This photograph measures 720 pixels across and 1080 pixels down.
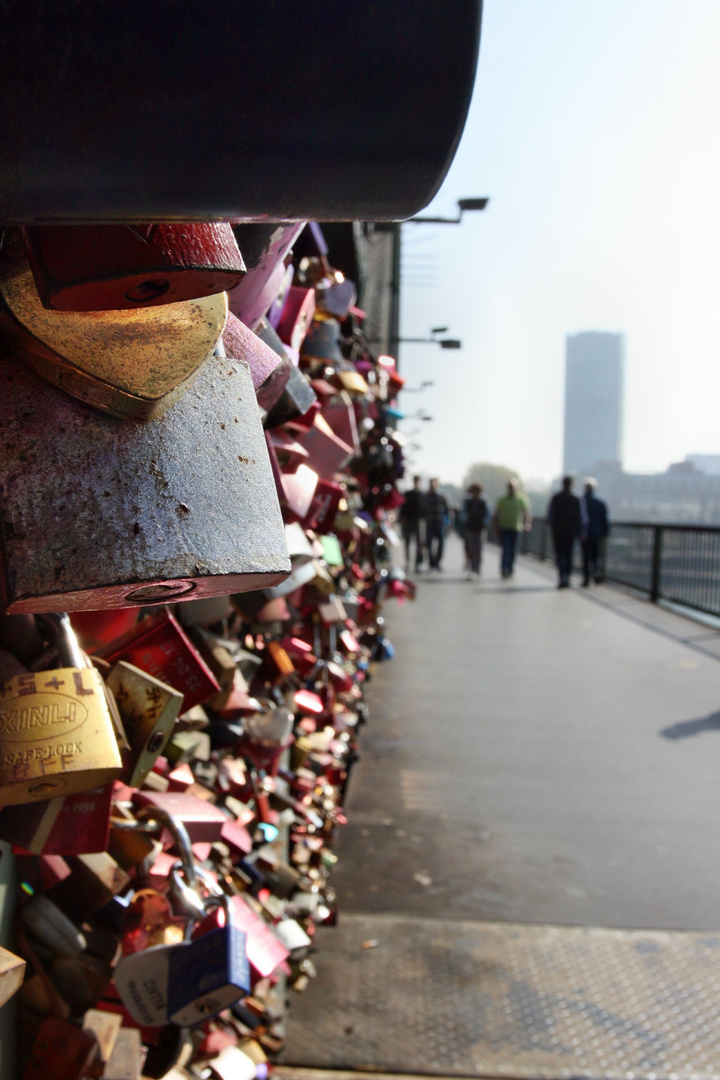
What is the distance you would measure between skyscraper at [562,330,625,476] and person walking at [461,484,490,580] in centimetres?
7333

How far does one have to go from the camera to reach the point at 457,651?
6.59 meters

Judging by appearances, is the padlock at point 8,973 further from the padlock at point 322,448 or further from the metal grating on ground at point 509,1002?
the metal grating on ground at point 509,1002

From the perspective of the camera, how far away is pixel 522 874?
8.83 feet

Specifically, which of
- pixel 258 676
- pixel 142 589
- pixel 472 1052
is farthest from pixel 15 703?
pixel 472 1052

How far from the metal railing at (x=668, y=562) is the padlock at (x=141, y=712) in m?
8.87

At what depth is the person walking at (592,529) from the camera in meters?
12.6

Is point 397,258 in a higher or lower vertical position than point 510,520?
higher

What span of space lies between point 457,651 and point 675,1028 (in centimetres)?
470

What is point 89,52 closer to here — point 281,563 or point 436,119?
point 436,119

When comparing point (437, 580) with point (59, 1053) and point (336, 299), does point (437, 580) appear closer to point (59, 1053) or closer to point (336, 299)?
point (336, 299)

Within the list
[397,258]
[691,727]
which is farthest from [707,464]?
[691,727]

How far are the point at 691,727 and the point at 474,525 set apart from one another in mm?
9065

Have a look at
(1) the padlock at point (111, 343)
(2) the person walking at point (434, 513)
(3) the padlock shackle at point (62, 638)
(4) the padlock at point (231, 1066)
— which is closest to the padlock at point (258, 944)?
(4) the padlock at point (231, 1066)

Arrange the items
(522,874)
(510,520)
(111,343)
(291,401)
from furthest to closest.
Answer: (510,520), (522,874), (291,401), (111,343)
